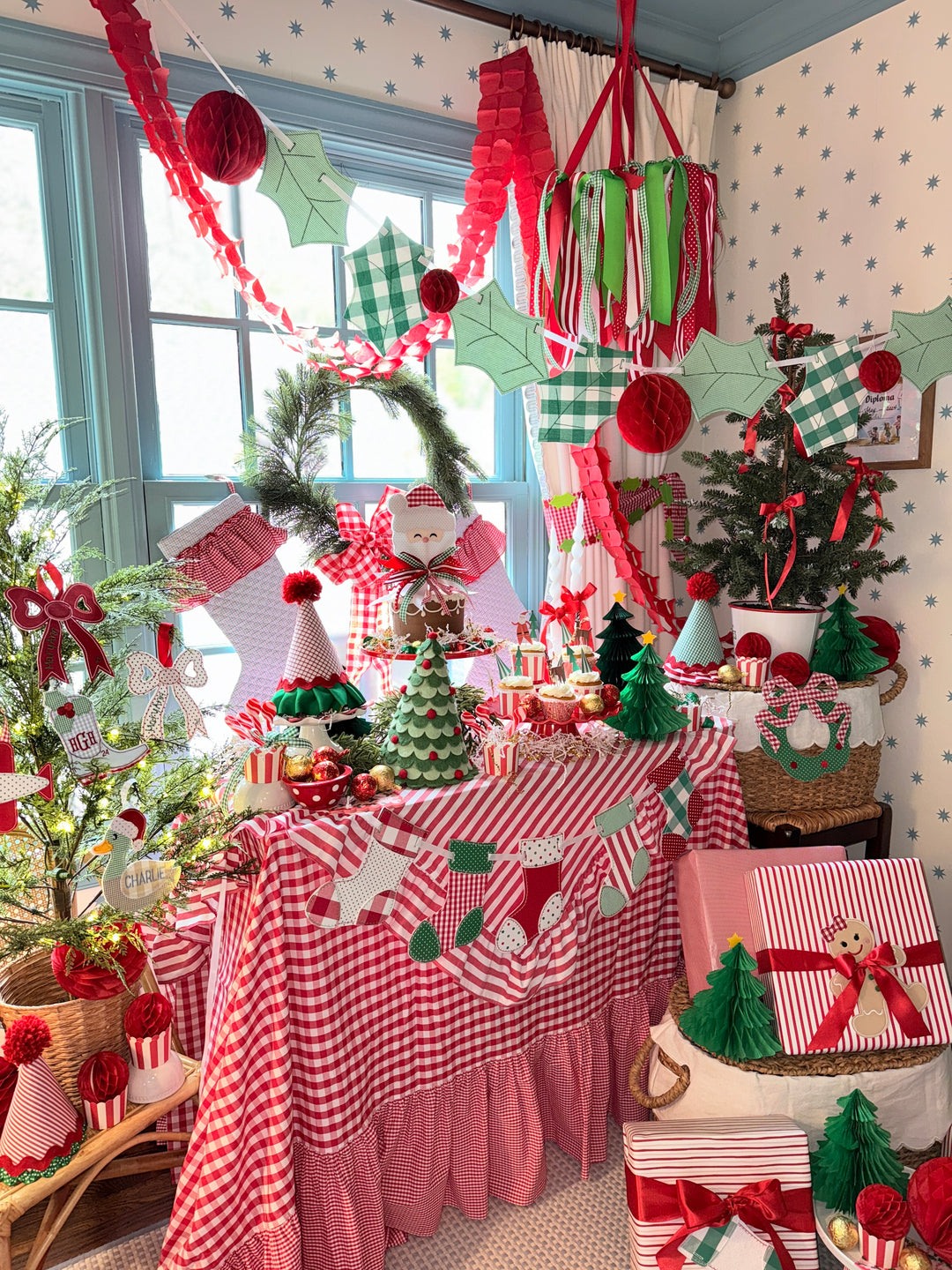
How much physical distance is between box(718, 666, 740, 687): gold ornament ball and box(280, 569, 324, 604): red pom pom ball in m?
1.01

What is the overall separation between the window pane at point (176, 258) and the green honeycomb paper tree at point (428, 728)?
1137 millimetres

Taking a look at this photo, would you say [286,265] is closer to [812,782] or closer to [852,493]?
[852,493]

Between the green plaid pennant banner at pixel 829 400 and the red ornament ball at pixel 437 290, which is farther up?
the red ornament ball at pixel 437 290

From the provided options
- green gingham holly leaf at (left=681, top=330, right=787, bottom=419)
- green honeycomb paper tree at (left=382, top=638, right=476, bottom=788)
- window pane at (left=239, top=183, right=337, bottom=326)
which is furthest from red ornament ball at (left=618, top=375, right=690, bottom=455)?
window pane at (left=239, top=183, right=337, bottom=326)

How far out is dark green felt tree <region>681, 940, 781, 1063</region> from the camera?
154 cm

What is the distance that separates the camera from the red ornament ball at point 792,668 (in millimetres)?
1960

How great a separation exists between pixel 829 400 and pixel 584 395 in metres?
0.50

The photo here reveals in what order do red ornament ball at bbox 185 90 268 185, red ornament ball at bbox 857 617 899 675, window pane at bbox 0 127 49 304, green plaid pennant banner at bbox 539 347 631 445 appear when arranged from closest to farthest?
red ornament ball at bbox 185 90 268 185, green plaid pennant banner at bbox 539 347 631 445, window pane at bbox 0 127 49 304, red ornament ball at bbox 857 617 899 675

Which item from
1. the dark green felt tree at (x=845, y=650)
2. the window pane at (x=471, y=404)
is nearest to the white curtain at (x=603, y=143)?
the window pane at (x=471, y=404)

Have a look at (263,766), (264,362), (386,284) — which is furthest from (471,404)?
(263,766)

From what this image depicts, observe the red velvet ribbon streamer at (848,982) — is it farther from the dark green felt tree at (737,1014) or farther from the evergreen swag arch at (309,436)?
the evergreen swag arch at (309,436)

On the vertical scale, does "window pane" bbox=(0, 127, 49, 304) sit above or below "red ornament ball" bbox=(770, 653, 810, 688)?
above

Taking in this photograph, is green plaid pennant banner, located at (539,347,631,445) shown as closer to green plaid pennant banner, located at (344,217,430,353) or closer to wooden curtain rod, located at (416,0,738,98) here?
green plaid pennant banner, located at (344,217,430,353)

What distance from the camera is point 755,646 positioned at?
201cm
